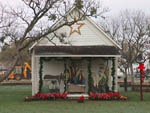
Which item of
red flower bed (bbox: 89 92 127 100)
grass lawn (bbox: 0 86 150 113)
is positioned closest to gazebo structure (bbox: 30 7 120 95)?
red flower bed (bbox: 89 92 127 100)

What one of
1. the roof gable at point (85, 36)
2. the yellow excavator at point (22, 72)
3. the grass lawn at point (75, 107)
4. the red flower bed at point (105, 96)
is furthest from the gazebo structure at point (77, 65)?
the yellow excavator at point (22, 72)

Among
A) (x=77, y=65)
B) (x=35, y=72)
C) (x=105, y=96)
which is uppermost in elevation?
(x=77, y=65)

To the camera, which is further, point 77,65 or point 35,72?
point 77,65

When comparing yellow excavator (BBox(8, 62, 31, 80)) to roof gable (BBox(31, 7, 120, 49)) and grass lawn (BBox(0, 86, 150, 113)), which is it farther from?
grass lawn (BBox(0, 86, 150, 113))

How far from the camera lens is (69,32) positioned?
2362 cm

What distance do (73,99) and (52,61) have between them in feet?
11.9

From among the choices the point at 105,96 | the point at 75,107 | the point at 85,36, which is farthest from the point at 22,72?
the point at 75,107

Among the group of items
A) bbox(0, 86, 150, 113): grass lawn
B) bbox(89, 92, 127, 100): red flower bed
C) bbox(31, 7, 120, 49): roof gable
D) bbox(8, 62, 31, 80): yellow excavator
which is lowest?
bbox(0, 86, 150, 113): grass lawn

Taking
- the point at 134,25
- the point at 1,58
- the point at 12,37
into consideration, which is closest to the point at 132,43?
the point at 134,25

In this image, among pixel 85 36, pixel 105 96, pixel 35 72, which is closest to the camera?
pixel 105 96

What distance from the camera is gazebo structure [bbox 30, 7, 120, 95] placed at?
75.7 ft

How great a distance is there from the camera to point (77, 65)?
23781 millimetres

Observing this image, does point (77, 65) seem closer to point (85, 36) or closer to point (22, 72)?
point (85, 36)

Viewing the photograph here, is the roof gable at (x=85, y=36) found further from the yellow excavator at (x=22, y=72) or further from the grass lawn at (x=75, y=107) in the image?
the yellow excavator at (x=22, y=72)
